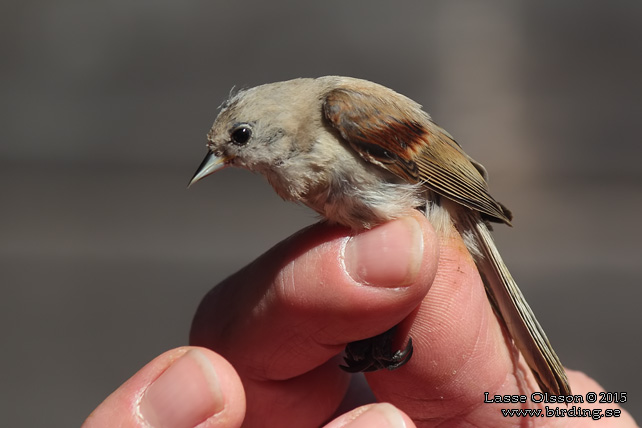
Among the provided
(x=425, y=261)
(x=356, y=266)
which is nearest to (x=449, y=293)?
(x=425, y=261)

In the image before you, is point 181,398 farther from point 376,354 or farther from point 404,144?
point 404,144

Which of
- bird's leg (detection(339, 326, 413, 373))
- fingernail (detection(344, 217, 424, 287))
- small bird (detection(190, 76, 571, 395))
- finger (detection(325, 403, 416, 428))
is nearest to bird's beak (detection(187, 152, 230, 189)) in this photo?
small bird (detection(190, 76, 571, 395))

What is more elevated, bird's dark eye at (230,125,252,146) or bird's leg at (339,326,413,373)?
bird's dark eye at (230,125,252,146)

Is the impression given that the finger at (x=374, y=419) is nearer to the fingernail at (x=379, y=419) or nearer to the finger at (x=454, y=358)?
the fingernail at (x=379, y=419)

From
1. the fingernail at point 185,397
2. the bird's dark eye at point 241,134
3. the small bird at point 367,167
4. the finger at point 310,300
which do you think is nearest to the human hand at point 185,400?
the fingernail at point 185,397

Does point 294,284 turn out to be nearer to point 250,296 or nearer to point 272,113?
point 250,296

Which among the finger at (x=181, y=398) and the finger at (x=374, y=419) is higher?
the finger at (x=181, y=398)

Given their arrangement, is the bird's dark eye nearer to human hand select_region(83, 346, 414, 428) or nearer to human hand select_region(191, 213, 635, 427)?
human hand select_region(191, 213, 635, 427)
